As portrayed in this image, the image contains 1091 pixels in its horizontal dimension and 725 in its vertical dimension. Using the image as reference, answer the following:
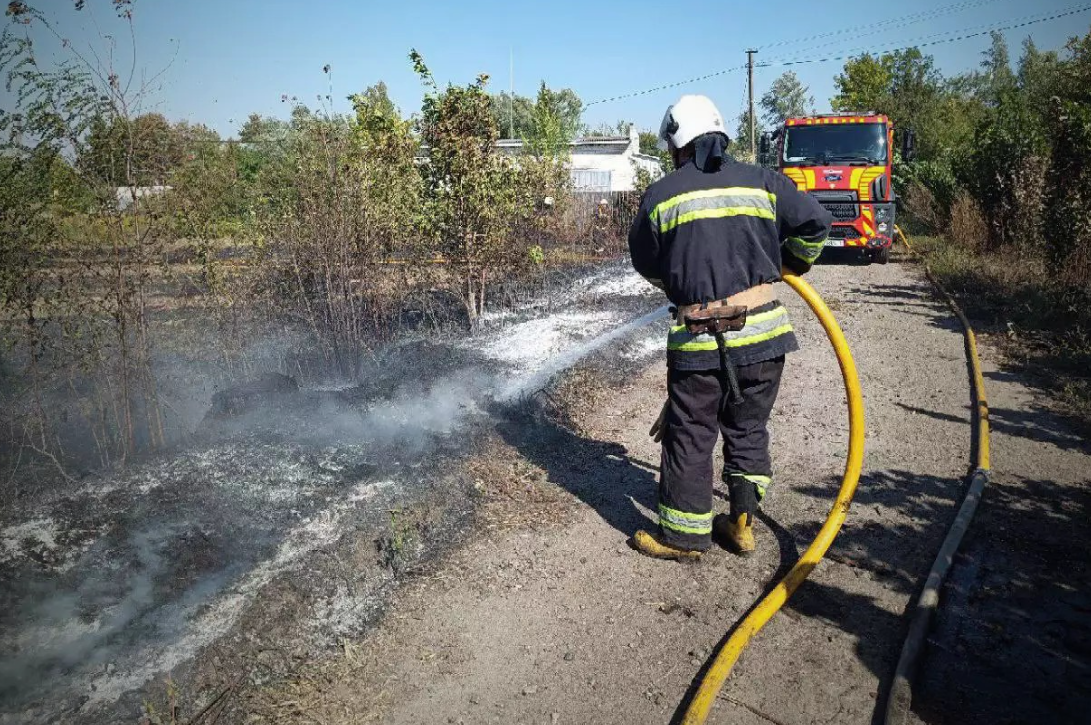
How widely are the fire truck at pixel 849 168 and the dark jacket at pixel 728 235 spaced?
10.4 meters

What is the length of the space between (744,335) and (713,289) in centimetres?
26

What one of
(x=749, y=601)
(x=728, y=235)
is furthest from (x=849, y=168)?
(x=749, y=601)

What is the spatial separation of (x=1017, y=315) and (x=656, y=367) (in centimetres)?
485

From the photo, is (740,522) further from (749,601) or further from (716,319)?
(716,319)

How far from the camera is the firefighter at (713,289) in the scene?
3.16 metres

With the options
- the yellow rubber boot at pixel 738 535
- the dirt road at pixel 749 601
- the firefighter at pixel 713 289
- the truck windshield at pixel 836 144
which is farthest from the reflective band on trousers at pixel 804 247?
the truck windshield at pixel 836 144

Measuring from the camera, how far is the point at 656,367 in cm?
693

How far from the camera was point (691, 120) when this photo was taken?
3.25 metres

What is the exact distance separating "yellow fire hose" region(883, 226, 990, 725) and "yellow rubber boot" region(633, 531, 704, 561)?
0.98m

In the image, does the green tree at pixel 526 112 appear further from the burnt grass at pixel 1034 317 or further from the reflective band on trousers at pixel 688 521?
the reflective band on trousers at pixel 688 521

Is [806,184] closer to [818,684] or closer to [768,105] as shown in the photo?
[818,684]

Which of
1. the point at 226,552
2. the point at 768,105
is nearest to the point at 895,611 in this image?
the point at 226,552

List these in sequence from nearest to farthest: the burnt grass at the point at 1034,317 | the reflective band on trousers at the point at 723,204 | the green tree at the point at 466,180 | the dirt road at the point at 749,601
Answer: the dirt road at the point at 749,601
the reflective band on trousers at the point at 723,204
the burnt grass at the point at 1034,317
the green tree at the point at 466,180

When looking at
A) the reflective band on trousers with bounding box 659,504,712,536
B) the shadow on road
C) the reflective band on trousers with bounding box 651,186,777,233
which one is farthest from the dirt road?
the reflective band on trousers with bounding box 651,186,777,233
